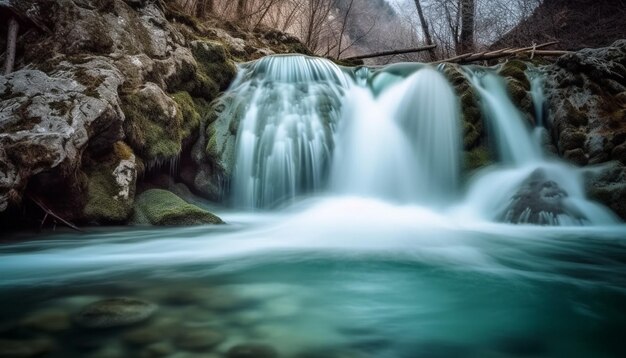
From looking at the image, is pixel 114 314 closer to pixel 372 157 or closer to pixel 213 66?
pixel 372 157

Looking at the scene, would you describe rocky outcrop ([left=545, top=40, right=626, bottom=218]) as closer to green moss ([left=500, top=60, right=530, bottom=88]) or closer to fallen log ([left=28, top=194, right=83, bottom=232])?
green moss ([left=500, top=60, right=530, bottom=88])

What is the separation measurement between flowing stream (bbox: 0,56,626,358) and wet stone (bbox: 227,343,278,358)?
38mm

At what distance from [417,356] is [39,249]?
11.7 ft

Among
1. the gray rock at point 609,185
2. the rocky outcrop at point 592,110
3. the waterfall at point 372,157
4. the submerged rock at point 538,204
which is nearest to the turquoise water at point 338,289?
the submerged rock at point 538,204

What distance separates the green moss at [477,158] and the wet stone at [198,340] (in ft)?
19.6

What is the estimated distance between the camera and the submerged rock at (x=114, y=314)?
5.78 feet

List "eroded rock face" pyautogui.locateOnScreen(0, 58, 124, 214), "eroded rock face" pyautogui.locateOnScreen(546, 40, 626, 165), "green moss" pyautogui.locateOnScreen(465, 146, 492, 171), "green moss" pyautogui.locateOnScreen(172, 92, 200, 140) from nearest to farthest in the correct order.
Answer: "eroded rock face" pyautogui.locateOnScreen(0, 58, 124, 214) < "eroded rock face" pyautogui.locateOnScreen(546, 40, 626, 165) < "green moss" pyautogui.locateOnScreen(172, 92, 200, 140) < "green moss" pyautogui.locateOnScreen(465, 146, 492, 171)

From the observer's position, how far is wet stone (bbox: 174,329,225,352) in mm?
1604

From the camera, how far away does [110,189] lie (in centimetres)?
487

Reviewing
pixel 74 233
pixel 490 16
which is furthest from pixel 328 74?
pixel 490 16

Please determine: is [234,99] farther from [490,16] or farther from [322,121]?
[490,16]

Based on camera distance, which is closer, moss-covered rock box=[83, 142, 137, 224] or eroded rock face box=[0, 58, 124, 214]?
eroded rock face box=[0, 58, 124, 214]

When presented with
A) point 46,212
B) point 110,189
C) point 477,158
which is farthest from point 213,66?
point 477,158

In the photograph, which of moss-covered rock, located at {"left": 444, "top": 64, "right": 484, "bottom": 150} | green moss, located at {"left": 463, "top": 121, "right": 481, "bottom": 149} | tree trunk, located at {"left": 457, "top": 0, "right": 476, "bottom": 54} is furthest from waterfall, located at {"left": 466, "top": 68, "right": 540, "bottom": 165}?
tree trunk, located at {"left": 457, "top": 0, "right": 476, "bottom": 54}
